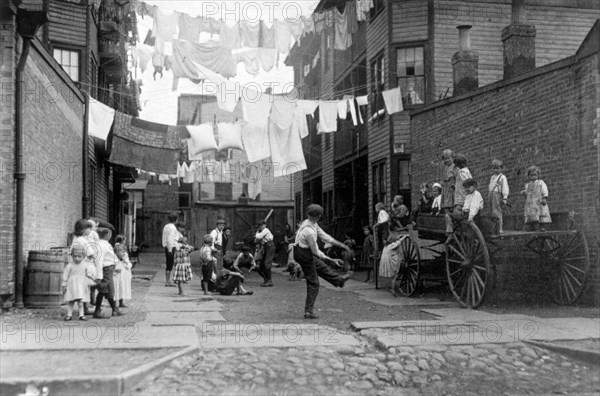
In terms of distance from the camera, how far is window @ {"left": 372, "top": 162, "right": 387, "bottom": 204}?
19781 millimetres

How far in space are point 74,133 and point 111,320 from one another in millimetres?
7357

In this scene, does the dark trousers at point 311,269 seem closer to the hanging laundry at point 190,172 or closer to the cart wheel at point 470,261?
the cart wheel at point 470,261

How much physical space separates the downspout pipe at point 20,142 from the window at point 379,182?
12.1 metres

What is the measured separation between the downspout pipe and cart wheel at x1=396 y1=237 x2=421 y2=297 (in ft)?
22.4

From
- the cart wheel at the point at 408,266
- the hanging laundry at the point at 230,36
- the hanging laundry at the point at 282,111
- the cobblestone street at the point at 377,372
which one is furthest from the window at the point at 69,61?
the cobblestone street at the point at 377,372

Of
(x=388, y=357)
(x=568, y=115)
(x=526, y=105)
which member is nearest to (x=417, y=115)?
(x=526, y=105)

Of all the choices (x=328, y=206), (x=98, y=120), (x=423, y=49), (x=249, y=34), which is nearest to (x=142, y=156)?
(x=98, y=120)

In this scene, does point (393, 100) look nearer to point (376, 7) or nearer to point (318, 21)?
point (318, 21)

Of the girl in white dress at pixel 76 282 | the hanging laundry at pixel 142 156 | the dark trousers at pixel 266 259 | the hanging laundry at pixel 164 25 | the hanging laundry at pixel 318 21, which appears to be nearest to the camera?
the girl in white dress at pixel 76 282

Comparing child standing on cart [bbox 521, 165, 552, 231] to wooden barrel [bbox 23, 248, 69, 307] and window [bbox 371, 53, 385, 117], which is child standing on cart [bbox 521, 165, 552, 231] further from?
window [bbox 371, 53, 385, 117]

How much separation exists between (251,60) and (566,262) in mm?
10507

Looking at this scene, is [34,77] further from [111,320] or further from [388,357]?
[388,357]

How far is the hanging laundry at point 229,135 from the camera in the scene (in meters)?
20.8

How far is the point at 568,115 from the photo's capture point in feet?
35.2
